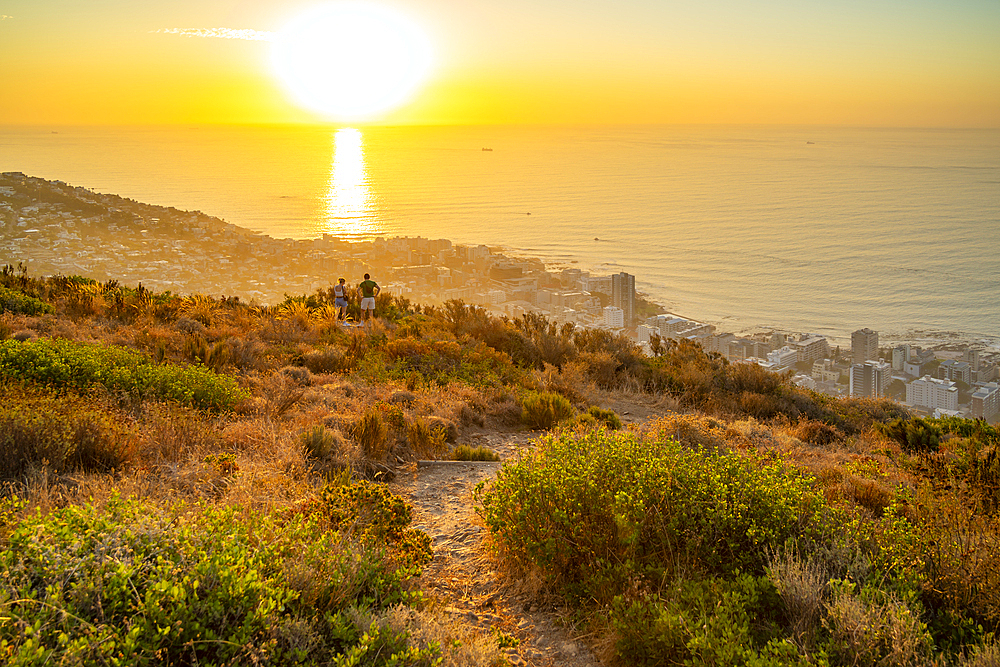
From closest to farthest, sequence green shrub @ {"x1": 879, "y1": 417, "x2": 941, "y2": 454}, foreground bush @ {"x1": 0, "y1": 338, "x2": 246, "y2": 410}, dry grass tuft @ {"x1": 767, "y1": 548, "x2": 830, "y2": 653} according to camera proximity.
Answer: dry grass tuft @ {"x1": 767, "y1": 548, "x2": 830, "y2": 653}
foreground bush @ {"x1": 0, "y1": 338, "x2": 246, "y2": 410}
green shrub @ {"x1": 879, "y1": 417, "x2": 941, "y2": 454}

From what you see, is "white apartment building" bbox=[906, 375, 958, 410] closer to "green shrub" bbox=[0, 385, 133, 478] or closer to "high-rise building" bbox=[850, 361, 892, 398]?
"high-rise building" bbox=[850, 361, 892, 398]

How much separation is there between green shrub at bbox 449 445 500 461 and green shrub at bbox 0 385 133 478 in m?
3.35

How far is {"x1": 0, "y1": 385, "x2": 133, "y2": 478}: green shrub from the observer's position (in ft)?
13.7

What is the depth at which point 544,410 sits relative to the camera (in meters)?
8.33

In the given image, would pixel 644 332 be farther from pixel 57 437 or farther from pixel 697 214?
pixel 697 214

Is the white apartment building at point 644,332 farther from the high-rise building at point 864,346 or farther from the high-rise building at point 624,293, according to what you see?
the high-rise building at point 864,346

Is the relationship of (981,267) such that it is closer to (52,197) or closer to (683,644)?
(683,644)

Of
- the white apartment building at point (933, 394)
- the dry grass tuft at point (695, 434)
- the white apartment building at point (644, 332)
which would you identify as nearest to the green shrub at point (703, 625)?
the dry grass tuft at point (695, 434)

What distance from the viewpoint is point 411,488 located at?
5.71 meters

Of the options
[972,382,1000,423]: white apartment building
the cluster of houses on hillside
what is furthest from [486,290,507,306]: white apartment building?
[972,382,1000,423]: white apartment building

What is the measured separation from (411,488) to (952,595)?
432cm

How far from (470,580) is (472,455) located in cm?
257

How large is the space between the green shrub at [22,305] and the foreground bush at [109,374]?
485cm

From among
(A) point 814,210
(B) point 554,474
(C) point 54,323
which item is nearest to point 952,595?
(B) point 554,474
